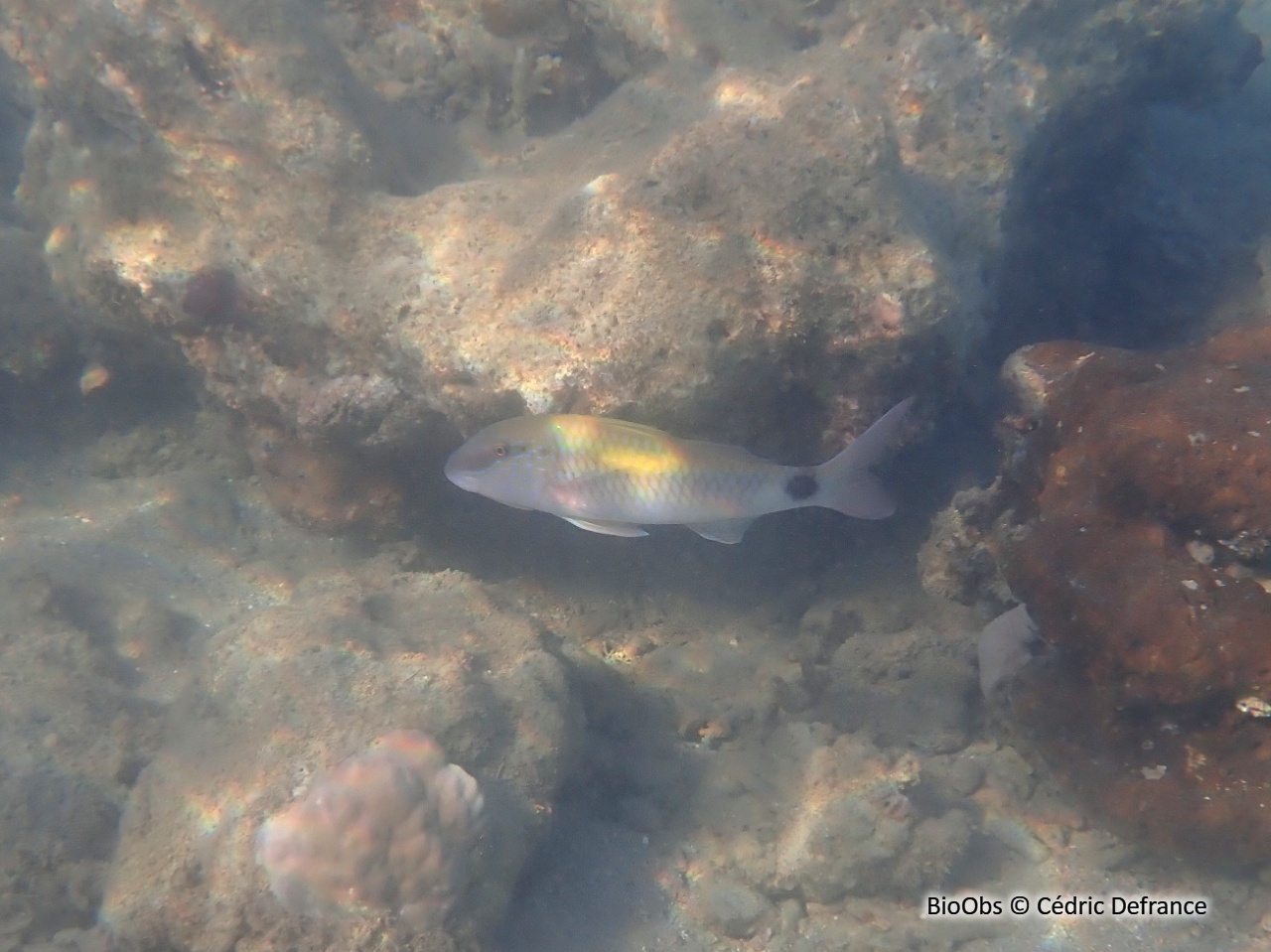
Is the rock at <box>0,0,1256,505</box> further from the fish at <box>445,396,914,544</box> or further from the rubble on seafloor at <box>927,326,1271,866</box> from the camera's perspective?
the rubble on seafloor at <box>927,326,1271,866</box>

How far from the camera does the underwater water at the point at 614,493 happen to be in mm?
3555

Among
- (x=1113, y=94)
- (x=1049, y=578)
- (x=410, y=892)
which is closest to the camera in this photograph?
(x=410, y=892)

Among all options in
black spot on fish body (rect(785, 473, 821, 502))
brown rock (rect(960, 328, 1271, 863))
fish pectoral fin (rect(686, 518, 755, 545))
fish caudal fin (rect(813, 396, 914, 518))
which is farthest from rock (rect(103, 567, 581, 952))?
brown rock (rect(960, 328, 1271, 863))

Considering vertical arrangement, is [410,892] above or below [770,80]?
below

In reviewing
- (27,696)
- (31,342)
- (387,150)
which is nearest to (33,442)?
(31,342)

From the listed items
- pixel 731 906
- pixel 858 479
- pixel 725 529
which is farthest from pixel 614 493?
pixel 731 906

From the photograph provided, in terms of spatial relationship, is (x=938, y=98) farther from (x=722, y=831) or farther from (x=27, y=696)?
(x=27, y=696)

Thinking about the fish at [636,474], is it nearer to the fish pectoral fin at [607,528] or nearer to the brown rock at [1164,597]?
the fish pectoral fin at [607,528]

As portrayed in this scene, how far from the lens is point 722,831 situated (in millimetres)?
4398

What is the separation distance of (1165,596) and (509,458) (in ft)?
10.3

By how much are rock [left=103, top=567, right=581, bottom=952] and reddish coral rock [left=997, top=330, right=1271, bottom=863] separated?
2.69 meters

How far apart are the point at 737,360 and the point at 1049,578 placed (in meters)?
1.96

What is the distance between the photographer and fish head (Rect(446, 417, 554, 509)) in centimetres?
362

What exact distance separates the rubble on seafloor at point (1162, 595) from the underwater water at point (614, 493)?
22 millimetres
